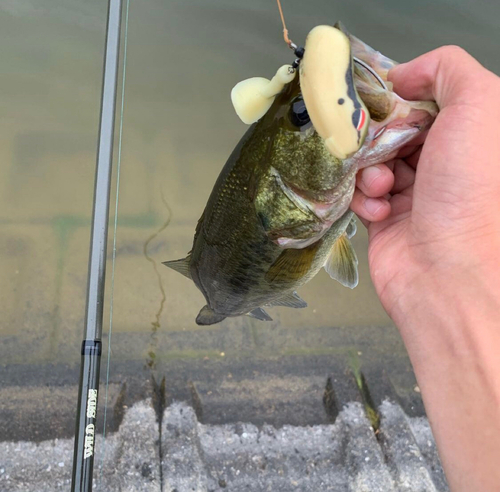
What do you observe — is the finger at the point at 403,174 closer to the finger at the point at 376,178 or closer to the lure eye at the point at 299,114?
the finger at the point at 376,178

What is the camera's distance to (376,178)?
1.55 metres

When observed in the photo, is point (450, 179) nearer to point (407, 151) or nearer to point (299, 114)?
point (407, 151)

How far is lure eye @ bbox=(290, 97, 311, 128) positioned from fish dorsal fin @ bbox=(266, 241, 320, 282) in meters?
0.56

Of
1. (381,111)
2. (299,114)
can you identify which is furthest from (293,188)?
(381,111)

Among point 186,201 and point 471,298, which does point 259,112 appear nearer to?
point 471,298

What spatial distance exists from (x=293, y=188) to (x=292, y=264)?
448mm

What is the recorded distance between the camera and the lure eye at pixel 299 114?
1.35 metres

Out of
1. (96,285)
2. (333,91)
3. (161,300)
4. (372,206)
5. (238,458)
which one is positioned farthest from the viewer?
(161,300)

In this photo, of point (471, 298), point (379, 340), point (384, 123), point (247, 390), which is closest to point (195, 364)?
point (247, 390)

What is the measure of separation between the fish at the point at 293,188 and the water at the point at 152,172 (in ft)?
4.35

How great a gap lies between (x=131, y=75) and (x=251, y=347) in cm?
264

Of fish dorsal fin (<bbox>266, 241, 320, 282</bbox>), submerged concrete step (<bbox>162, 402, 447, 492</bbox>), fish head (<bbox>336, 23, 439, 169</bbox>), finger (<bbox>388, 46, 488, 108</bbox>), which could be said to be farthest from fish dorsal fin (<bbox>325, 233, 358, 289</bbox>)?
submerged concrete step (<bbox>162, 402, 447, 492</bbox>)

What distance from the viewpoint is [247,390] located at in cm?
299

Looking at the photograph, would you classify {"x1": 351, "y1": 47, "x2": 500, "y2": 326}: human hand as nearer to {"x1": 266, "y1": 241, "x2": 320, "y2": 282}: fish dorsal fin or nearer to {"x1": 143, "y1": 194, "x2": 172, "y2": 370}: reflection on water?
{"x1": 266, "y1": 241, "x2": 320, "y2": 282}: fish dorsal fin
